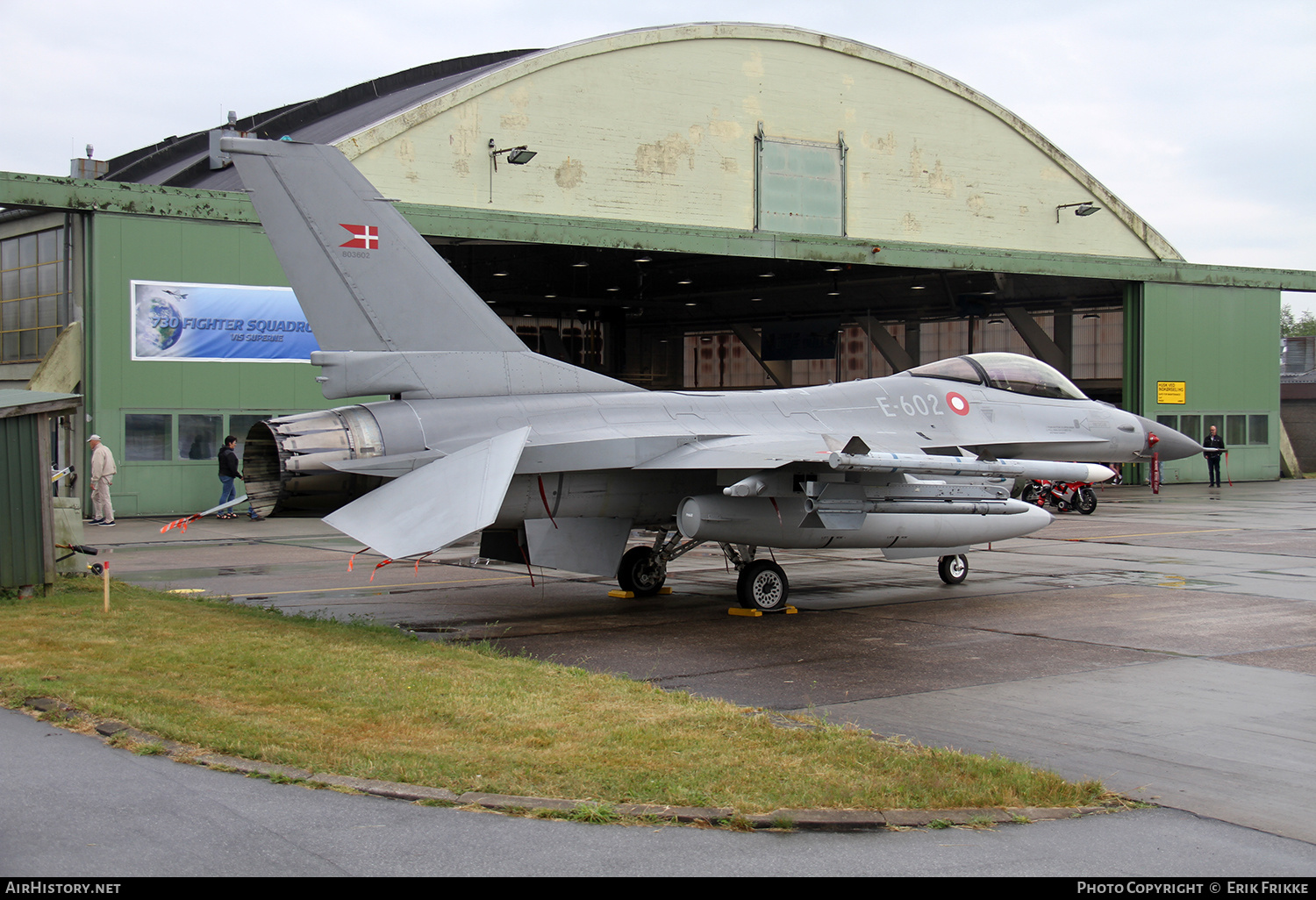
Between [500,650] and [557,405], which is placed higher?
[557,405]

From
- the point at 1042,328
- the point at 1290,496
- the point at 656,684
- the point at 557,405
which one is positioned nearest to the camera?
the point at 656,684

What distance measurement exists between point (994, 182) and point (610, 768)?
3287 cm

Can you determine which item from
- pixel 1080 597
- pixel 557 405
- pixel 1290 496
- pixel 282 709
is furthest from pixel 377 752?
pixel 1290 496

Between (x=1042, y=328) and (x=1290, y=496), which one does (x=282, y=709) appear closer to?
(x=1290, y=496)

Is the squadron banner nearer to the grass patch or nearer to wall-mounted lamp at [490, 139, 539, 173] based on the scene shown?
wall-mounted lamp at [490, 139, 539, 173]

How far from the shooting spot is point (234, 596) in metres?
13.0

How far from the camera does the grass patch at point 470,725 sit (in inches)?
223

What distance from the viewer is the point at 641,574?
13.6m

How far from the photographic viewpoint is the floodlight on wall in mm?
35906

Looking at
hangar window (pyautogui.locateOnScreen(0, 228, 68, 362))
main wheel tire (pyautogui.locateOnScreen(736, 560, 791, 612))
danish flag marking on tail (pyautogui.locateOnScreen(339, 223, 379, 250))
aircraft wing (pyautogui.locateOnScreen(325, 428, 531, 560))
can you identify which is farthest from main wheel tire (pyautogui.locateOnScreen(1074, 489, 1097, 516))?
hangar window (pyautogui.locateOnScreen(0, 228, 68, 362))

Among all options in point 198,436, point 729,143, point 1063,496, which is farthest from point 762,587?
point 729,143

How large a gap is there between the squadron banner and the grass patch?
14044 mm

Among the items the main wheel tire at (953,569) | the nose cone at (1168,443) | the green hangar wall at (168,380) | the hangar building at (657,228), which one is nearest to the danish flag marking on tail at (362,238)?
the main wheel tire at (953,569)

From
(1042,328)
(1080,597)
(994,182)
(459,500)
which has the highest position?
(994,182)
